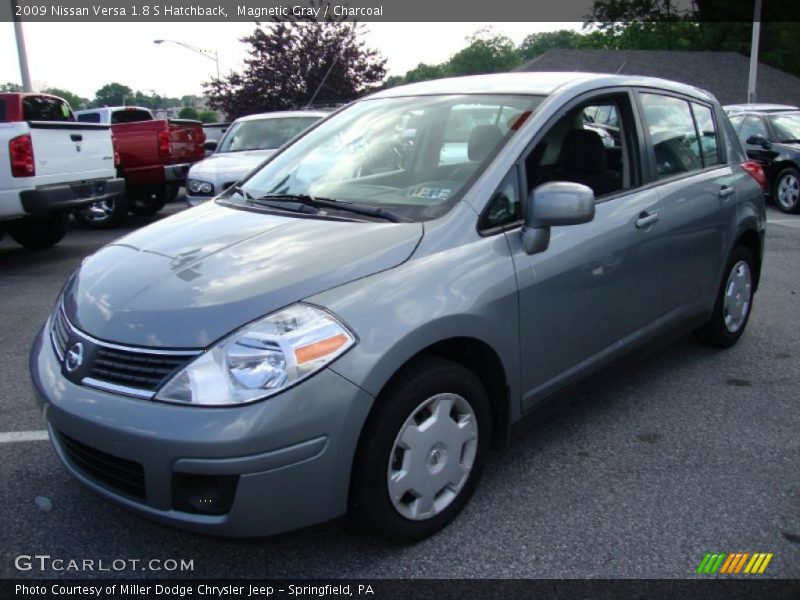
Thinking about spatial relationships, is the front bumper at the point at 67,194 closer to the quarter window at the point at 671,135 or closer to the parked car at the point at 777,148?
the quarter window at the point at 671,135

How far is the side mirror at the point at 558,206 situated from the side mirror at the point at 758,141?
Answer: 10452 mm

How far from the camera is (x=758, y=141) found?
1182cm

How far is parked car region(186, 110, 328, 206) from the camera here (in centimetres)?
944

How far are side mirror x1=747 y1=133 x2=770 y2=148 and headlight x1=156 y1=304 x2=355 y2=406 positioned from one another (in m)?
11.5

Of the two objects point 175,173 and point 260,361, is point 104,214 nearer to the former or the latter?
point 175,173

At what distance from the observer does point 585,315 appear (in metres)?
3.20

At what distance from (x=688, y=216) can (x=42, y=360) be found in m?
3.20

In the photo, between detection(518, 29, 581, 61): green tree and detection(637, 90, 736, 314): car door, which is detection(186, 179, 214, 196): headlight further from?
detection(518, 29, 581, 61): green tree

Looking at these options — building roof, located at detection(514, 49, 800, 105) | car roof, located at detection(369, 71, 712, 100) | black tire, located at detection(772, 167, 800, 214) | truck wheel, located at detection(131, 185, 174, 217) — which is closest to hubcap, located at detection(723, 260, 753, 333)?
car roof, located at detection(369, 71, 712, 100)

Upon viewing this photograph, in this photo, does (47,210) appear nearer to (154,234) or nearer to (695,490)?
(154,234)

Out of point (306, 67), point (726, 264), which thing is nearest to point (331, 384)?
point (726, 264)

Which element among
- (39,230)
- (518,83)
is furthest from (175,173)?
(518,83)

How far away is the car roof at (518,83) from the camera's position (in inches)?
133
